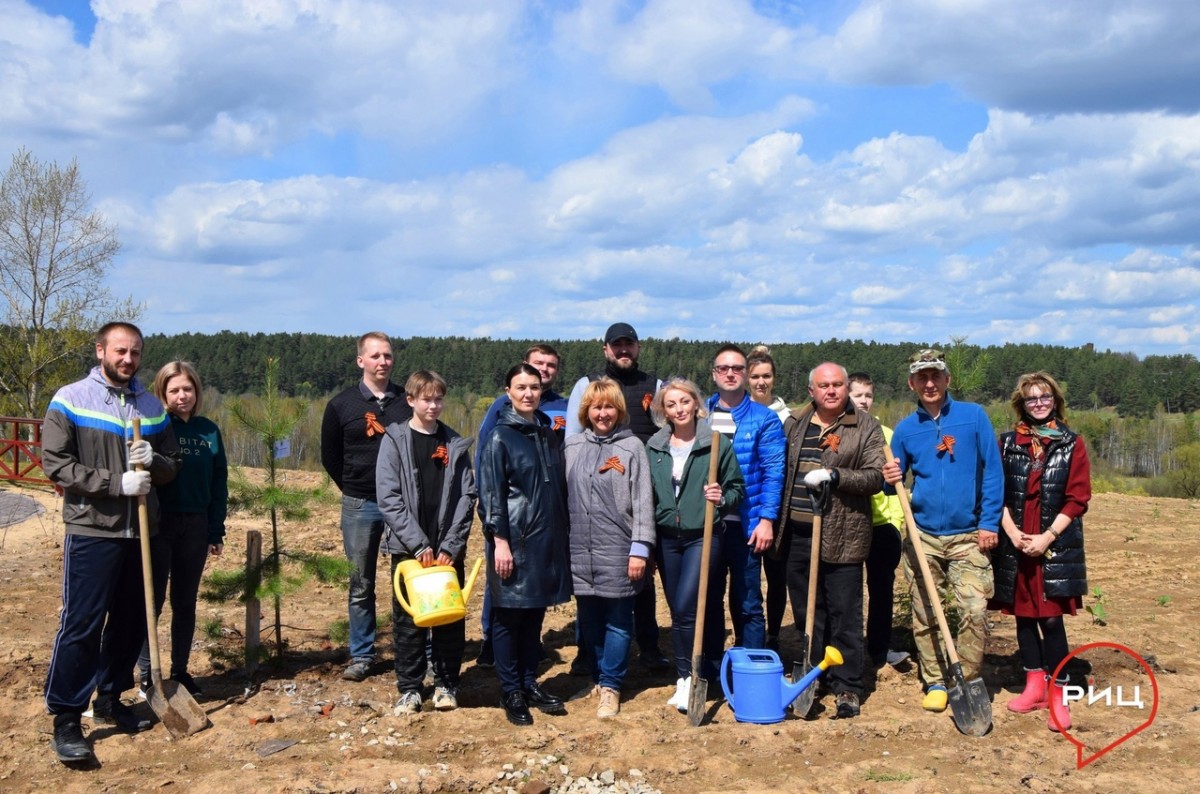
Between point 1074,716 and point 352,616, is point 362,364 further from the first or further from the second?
point 1074,716

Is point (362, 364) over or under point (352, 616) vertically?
over

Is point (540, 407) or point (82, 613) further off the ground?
point (540, 407)

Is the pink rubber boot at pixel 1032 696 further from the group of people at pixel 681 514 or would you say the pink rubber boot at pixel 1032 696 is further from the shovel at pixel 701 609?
the shovel at pixel 701 609

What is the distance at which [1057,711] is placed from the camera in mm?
5363

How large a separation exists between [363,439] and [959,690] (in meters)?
4.09

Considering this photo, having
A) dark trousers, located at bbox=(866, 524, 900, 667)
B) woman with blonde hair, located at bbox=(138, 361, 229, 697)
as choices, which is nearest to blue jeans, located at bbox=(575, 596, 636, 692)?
dark trousers, located at bbox=(866, 524, 900, 667)

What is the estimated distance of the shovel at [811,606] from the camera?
5504 mm

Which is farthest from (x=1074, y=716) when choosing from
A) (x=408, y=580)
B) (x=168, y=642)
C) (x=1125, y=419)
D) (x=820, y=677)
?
(x=1125, y=419)

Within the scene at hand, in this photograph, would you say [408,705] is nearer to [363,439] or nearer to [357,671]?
[357,671]

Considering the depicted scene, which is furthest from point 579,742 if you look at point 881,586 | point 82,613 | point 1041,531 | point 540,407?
point 1041,531

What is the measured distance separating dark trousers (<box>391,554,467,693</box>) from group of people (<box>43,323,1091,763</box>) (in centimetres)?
1

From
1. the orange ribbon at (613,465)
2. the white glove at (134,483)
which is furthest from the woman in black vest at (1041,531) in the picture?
the white glove at (134,483)

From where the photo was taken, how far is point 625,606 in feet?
18.5

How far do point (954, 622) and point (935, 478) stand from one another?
0.96 m
